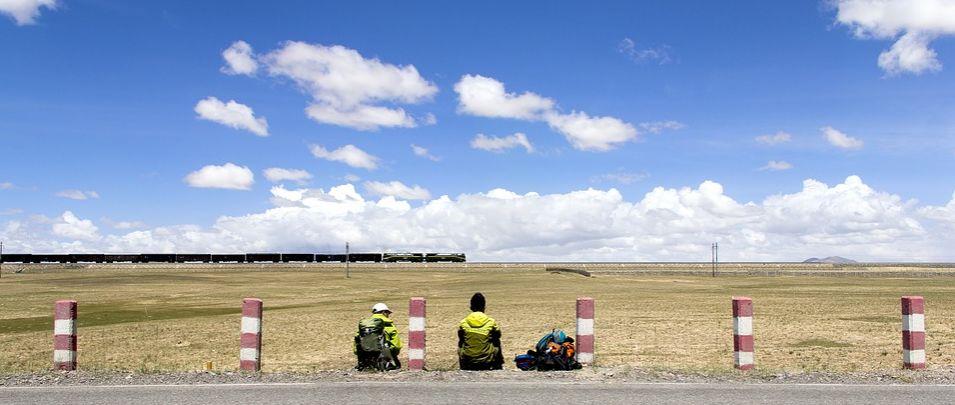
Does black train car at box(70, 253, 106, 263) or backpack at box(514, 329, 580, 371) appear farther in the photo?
black train car at box(70, 253, 106, 263)

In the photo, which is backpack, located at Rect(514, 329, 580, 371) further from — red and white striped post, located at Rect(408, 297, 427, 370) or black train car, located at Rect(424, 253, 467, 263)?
black train car, located at Rect(424, 253, 467, 263)

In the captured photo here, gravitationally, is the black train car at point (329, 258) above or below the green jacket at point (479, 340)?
below

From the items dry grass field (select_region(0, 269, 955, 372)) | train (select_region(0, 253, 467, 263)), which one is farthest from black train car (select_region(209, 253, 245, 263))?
dry grass field (select_region(0, 269, 955, 372))

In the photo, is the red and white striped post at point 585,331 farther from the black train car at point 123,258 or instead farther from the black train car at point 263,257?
the black train car at point 123,258

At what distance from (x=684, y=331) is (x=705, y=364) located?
6.52 m

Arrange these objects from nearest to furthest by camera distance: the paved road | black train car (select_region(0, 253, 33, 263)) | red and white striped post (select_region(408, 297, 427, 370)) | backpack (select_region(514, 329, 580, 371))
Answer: the paved road < backpack (select_region(514, 329, 580, 371)) < red and white striped post (select_region(408, 297, 427, 370)) < black train car (select_region(0, 253, 33, 263))

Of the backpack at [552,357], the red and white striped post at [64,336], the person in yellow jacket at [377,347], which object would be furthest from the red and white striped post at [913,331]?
the red and white striped post at [64,336]

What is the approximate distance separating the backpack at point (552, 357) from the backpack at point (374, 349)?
6.66ft

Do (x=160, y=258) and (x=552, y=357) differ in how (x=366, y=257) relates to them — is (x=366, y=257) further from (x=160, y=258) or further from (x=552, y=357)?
(x=552, y=357)

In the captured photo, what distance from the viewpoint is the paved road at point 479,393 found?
8375 mm

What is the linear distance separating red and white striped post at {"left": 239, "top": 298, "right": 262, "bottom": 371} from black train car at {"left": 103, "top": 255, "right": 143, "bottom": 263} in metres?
141

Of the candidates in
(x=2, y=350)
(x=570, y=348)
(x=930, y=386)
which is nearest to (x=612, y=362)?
(x=570, y=348)

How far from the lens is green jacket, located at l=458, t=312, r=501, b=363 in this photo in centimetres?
1100

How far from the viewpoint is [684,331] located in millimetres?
19969
